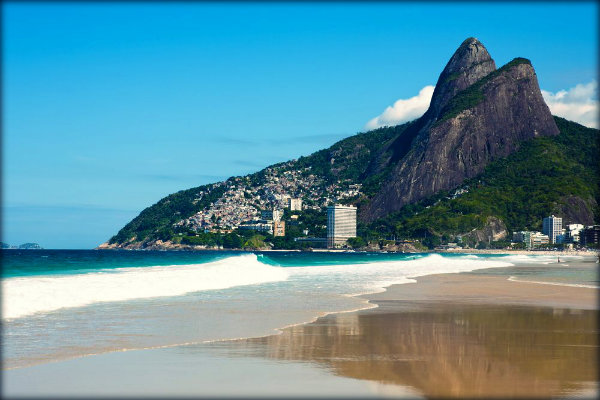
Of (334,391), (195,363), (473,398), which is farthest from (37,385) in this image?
(473,398)

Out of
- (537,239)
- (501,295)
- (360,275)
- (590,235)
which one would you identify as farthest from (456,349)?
(537,239)

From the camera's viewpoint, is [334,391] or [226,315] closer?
[334,391]

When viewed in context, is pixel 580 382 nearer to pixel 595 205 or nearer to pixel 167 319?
pixel 167 319

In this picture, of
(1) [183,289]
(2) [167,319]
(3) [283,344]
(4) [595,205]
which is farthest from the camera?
(4) [595,205]

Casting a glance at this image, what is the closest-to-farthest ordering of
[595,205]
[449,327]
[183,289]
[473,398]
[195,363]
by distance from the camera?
[473,398], [195,363], [449,327], [183,289], [595,205]

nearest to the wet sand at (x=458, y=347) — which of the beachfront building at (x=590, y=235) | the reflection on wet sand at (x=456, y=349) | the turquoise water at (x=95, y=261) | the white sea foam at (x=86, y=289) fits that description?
the reflection on wet sand at (x=456, y=349)

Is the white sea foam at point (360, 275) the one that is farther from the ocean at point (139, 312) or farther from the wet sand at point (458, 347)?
the wet sand at point (458, 347)
